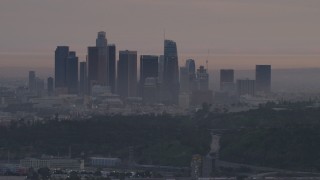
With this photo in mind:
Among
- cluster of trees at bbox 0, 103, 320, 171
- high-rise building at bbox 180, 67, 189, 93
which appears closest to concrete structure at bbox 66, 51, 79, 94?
high-rise building at bbox 180, 67, 189, 93

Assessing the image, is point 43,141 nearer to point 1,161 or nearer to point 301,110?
point 1,161

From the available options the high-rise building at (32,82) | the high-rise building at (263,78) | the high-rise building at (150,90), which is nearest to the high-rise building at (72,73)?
the high-rise building at (32,82)

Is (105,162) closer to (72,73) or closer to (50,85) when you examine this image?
(72,73)

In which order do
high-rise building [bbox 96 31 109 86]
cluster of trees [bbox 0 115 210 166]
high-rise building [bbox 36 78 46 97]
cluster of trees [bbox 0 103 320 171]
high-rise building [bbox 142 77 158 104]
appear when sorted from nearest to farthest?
cluster of trees [bbox 0 103 320 171], cluster of trees [bbox 0 115 210 166], high-rise building [bbox 142 77 158 104], high-rise building [bbox 96 31 109 86], high-rise building [bbox 36 78 46 97]

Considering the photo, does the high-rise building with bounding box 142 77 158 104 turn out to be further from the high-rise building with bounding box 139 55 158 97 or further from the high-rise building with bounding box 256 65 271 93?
the high-rise building with bounding box 256 65 271 93

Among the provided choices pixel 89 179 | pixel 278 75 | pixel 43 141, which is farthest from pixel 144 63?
pixel 89 179

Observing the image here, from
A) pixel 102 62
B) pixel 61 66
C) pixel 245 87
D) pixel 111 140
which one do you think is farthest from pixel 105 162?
pixel 245 87
